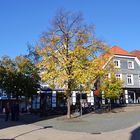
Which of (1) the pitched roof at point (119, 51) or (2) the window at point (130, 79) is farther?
(2) the window at point (130, 79)

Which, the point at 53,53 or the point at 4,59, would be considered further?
the point at 4,59

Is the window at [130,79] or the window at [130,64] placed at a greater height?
the window at [130,64]

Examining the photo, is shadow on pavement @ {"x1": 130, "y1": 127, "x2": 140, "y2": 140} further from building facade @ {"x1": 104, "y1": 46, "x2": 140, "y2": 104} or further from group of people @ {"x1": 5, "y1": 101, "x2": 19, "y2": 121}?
building facade @ {"x1": 104, "y1": 46, "x2": 140, "y2": 104}

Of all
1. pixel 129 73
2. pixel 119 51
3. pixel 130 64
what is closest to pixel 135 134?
pixel 129 73

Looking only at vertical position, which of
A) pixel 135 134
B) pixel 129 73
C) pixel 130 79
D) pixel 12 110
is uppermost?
pixel 129 73

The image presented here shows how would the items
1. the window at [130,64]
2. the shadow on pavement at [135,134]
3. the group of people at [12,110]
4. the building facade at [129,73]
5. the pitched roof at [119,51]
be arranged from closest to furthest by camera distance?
1. the shadow on pavement at [135,134]
2. the group of people at [12,110]
3. the building facade at [129,73]
4. the pitched roof at [119,51]
5. the window at [130,64]

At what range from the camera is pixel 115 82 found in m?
43.3

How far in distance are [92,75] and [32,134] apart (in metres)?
13.3

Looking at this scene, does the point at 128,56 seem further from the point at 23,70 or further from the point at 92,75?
the point at 92,75

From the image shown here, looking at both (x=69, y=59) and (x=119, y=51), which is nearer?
(x=69, y=59)

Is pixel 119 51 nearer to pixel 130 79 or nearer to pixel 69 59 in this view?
pixel 130 79

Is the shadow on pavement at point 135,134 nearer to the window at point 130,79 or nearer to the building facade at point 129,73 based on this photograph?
the building facade at point 129,73

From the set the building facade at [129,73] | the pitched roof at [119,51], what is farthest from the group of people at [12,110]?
the pitched roof at [119,51]

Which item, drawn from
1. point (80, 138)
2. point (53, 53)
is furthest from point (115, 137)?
point (53, 53)
